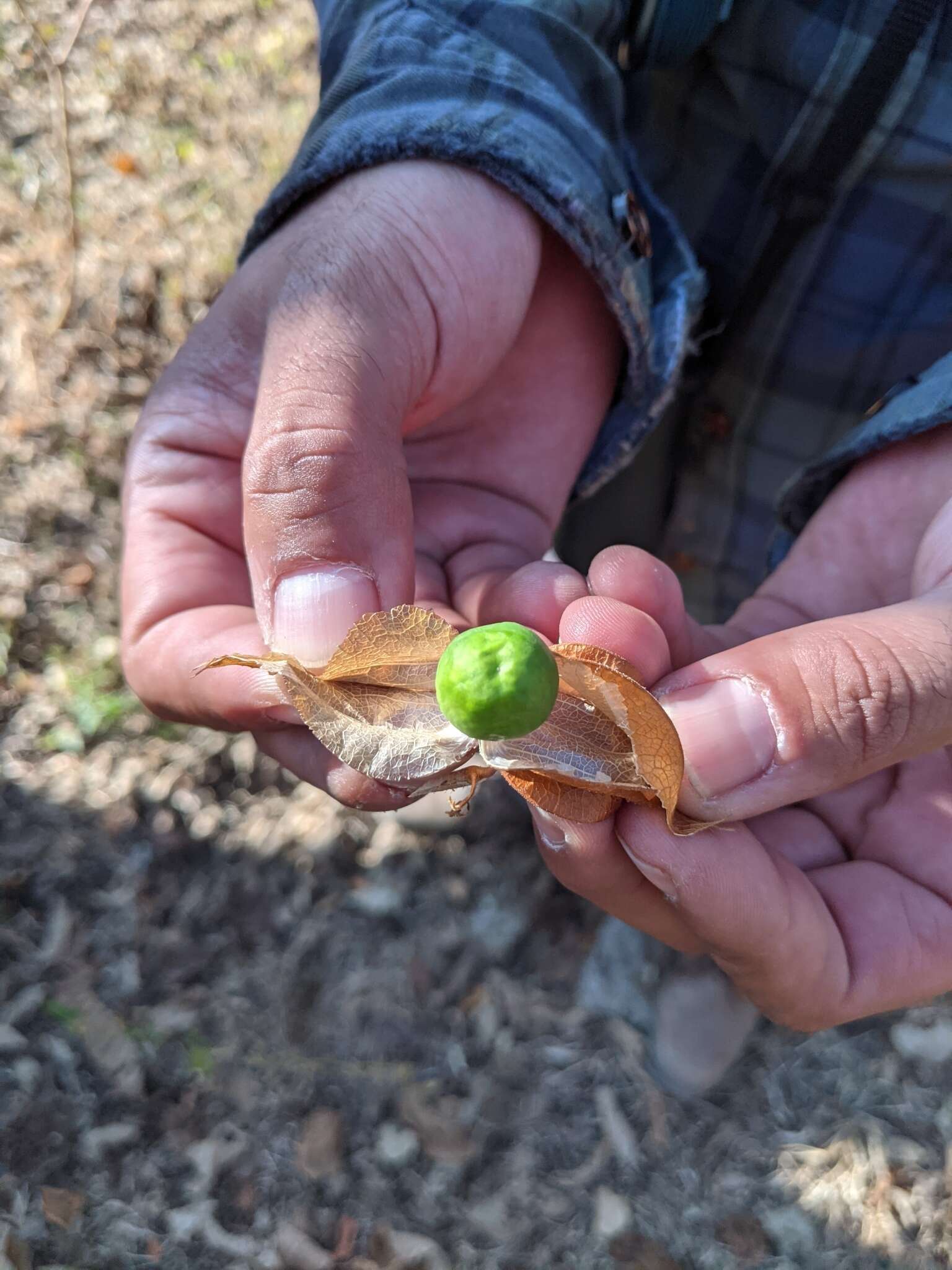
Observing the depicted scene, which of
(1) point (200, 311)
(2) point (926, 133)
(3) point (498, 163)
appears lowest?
(1) point (200, 311)

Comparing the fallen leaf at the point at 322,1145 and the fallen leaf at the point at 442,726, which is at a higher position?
the fallen leaf at the point at 442,726

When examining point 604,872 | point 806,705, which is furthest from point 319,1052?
point 806,705

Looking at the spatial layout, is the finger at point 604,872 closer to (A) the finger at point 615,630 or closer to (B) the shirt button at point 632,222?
(A) the finger at point 615,630

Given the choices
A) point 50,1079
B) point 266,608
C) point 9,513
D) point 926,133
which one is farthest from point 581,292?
point 50,1079

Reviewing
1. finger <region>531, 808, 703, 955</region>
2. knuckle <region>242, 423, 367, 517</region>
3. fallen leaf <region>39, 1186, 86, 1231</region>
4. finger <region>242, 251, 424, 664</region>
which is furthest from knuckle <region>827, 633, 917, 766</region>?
fallen leaf <region>39, 1186, 86, 1231</region>

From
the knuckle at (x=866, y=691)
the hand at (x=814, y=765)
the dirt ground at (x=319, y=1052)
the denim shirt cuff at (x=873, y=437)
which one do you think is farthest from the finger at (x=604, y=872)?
the denim shirt cuff at (x=873, y=437)

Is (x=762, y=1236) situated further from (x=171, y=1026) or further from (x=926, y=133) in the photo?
(x=926, y=133)

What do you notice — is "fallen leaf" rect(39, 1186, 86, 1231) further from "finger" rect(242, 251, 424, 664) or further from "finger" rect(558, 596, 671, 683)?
"finger" rect(558, 596, 671, 683)
